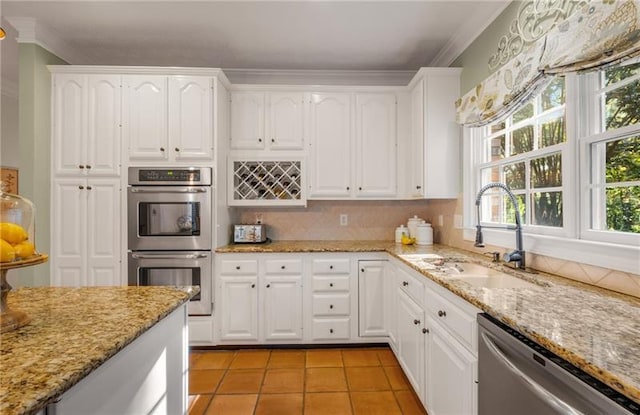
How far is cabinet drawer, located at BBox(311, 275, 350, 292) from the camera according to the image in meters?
2.86

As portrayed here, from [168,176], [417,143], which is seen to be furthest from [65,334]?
[417,143]

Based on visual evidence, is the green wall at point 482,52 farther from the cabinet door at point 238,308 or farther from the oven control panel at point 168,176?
the cabinet door at point 238,308

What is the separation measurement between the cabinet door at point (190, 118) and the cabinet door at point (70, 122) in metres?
0.75

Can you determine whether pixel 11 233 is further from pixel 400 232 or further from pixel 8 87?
pixel 8 87

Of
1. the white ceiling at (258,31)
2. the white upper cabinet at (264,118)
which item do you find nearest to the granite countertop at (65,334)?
the white upper cabinet at (264,118)

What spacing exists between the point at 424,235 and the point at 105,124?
302cm

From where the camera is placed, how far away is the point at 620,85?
1439 millimetres

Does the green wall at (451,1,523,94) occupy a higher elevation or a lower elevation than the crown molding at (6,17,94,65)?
lower

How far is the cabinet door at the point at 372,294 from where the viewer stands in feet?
9.44

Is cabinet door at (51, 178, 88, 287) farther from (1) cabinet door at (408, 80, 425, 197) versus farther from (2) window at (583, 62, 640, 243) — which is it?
(2) window at (583, 62, 640, 243)

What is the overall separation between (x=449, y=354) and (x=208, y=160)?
232 cm

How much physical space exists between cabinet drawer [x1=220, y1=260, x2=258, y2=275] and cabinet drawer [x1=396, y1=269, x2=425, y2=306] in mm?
1225

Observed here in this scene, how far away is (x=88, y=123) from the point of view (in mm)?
2777

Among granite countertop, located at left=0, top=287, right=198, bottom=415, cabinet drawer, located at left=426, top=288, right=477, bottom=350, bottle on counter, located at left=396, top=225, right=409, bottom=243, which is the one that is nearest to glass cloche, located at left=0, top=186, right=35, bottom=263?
granite countertop, located at left=0, top=287, right=198, bottom=415
